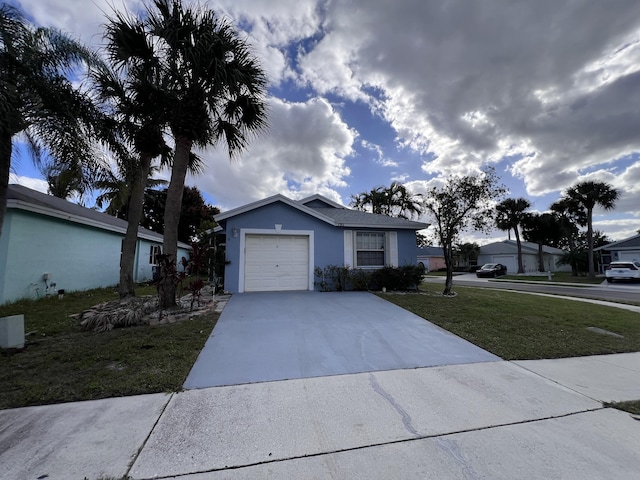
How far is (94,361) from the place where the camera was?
4.12 metres

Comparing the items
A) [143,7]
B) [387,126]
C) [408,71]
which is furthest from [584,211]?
[143,7]

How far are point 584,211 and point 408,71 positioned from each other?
2926 cm

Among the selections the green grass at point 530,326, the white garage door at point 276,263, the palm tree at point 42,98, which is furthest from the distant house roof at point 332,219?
the palm tree at point 42,98

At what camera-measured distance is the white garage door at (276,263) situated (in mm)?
10367

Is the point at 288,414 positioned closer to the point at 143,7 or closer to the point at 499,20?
the point at 143,7

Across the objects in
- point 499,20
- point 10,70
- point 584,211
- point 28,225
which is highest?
point 499,20

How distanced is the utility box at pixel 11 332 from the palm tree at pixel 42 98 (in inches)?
72.7

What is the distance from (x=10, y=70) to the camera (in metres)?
4.81

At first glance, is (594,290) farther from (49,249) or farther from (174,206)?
(49,249)

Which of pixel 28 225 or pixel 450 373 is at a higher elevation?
pixel 28 225

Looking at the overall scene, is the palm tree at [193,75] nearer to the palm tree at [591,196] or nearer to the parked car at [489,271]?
the parked car at [489,271]

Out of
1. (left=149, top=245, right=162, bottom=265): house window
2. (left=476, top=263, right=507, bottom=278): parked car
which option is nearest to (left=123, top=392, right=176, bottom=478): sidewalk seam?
(left=149, top=245, right=162, bottom=265): house window

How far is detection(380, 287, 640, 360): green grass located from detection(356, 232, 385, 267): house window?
8.74ft

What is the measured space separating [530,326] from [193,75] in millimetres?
10523
